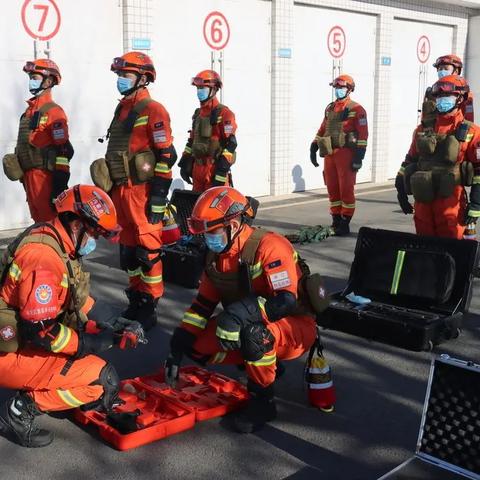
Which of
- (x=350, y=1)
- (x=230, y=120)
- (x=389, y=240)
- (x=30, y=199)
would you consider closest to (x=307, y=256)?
(x=230, y=120)

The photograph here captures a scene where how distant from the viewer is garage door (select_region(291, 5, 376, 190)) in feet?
47.8

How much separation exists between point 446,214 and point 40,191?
416 centimetres

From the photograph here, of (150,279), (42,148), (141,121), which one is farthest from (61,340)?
(42,148)

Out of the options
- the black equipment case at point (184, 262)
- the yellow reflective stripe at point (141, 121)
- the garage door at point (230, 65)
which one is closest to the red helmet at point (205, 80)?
the black equipment case at point (184, 262)

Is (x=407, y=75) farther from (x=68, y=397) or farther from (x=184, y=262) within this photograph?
(x=68, y=397)

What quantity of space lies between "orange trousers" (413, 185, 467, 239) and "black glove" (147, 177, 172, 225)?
2.46 meters

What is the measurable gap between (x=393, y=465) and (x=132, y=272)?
325cm

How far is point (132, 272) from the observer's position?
→ 21.4 feet

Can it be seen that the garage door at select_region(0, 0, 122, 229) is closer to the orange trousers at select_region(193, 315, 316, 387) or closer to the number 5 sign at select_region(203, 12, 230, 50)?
the number 5 sign at select_region(203, 12, 230, 50)

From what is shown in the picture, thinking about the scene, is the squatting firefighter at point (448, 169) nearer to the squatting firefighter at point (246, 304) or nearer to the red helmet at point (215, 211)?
the squatting firefighter at point (246, 304)

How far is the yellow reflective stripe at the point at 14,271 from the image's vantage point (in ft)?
12.6

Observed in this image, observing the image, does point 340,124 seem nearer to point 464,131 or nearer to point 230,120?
point 230,120

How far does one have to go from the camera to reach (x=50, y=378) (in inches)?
161

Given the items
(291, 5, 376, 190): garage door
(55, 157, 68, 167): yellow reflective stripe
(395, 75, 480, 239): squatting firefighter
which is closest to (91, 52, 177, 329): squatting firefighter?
(55, 157, 68, 167): yellow reflective stripe
